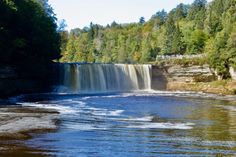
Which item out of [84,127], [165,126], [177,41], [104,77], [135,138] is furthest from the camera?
[177,41]

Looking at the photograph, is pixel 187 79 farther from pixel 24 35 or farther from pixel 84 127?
pixel 84 127

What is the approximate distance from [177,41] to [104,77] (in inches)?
1596

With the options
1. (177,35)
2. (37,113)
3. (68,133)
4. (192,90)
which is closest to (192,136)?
(68,133)

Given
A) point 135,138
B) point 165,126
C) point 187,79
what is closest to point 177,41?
point 187,79

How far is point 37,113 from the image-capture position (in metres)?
33.0

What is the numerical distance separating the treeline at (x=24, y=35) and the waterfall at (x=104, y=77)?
4406 mm

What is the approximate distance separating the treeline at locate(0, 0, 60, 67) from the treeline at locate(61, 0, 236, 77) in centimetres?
2907

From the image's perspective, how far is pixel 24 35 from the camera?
5619 cm

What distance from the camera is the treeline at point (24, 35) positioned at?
49.1 m

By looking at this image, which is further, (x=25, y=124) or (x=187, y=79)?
(x=187, y=79)

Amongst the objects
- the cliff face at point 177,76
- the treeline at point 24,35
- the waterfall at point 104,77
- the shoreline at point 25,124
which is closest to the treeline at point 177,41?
the cliff face at point 177,76

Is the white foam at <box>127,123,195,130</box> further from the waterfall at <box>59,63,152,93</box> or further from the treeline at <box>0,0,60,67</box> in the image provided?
the waterfall at <box>59,63,152,93</box>

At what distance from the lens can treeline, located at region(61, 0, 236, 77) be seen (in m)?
74.2

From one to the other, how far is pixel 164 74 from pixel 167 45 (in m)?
33.7
